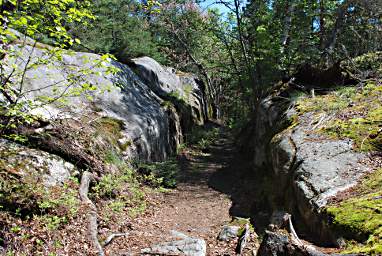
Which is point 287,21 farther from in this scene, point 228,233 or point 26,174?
point 26,174

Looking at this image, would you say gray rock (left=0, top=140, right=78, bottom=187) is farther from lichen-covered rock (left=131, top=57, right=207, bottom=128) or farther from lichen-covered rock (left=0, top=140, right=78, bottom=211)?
lichen-covered rock (left=131, top=57, right=207, bottom=128)

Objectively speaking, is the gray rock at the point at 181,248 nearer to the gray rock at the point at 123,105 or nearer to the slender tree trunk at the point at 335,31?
the gray rock at the point at 123,105

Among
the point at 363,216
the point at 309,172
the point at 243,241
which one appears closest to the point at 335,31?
the point at 309,172

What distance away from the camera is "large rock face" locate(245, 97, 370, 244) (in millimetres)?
4992

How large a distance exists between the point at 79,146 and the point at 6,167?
1.87 metres

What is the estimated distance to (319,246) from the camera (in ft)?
14.2

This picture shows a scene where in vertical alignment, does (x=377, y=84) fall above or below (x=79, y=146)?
above

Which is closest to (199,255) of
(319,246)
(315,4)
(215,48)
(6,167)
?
(319,246)

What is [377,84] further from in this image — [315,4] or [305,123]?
[315,4]

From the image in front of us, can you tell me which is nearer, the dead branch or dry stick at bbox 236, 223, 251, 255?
the dead branch

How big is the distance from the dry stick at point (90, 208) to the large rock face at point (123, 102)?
5.03 feet

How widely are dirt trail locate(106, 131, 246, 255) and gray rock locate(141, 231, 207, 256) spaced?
17 centimetres

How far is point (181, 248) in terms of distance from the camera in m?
5.49

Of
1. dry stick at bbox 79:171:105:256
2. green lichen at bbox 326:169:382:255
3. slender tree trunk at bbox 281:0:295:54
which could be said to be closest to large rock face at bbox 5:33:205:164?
dry stick at bbox 79:171:105:256
